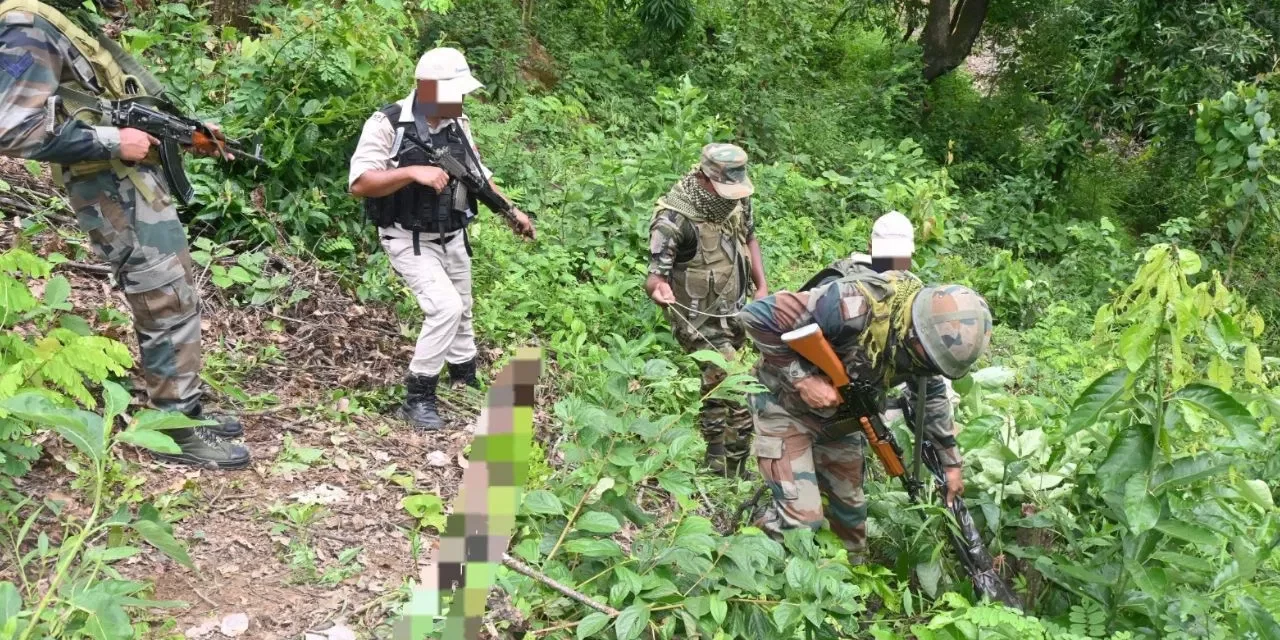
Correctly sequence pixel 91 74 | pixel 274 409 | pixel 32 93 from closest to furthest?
pixel 32 93 → pixel 91 74 → pixel 274 409

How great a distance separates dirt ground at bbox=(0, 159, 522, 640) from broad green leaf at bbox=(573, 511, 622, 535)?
28.7 inches

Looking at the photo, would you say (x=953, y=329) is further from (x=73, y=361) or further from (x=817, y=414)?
(x=73, y=361)

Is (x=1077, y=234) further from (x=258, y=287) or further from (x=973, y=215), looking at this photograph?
(x=258, y=287)

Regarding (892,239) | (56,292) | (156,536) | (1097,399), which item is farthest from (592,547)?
(892,239)

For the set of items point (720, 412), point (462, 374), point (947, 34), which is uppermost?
point (947, 34)

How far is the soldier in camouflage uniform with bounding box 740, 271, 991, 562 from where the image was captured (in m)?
3.37

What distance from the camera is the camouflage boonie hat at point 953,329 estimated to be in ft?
10.2

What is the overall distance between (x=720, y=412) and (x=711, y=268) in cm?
80

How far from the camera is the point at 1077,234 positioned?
961cm

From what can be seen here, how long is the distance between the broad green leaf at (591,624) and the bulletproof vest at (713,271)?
2.72 meters

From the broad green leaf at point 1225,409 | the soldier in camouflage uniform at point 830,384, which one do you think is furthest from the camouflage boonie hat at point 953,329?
the broad green leaf at point 1225,409

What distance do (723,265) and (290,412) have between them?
2370 mm

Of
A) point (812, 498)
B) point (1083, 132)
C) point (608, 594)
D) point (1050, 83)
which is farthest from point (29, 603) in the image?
point (1050, 83)

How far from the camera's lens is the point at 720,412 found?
5059 mm
